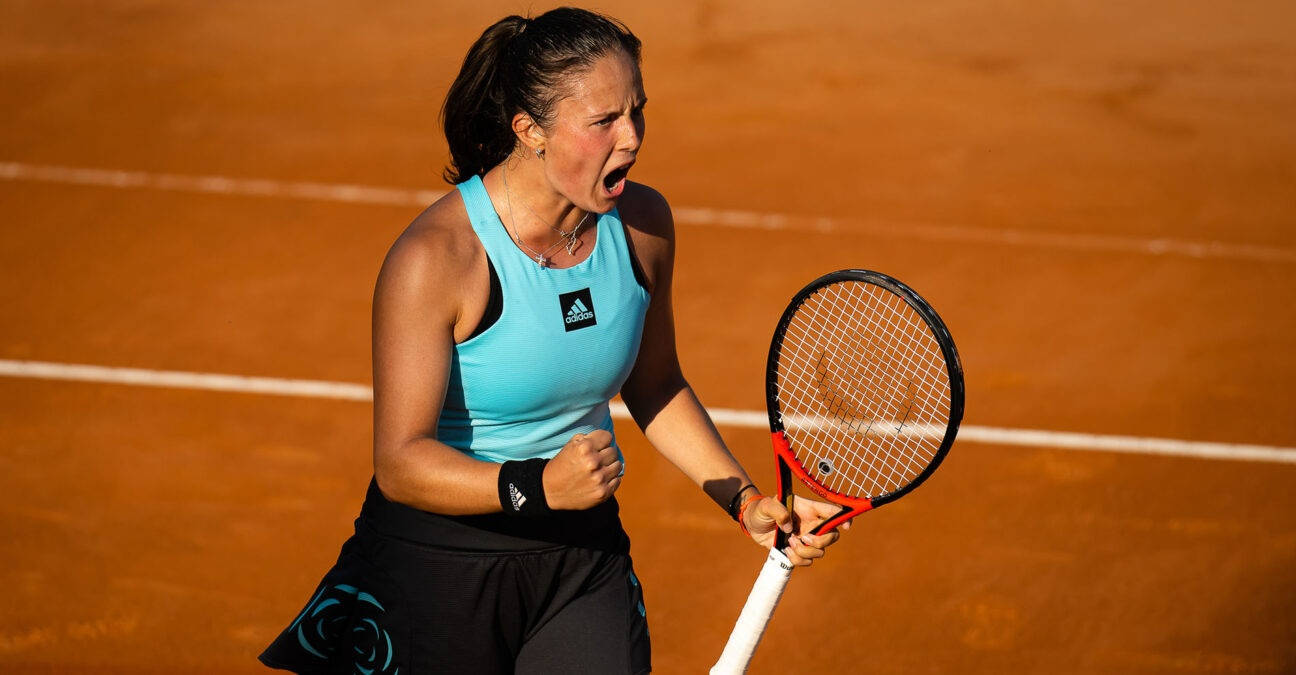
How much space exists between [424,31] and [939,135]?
16.4 feet

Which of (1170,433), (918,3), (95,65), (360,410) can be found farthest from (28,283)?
(918,3)

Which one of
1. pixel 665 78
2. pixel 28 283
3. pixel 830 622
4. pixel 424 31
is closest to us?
pixel 830 622

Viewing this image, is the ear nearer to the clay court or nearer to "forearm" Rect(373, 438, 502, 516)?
"forearm" Rect(373, 438, 502, 516)

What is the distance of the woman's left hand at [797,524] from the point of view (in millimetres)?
2910

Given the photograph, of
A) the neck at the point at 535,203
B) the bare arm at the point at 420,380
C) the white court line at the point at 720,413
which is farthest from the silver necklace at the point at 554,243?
the white court line at the point at 720,413

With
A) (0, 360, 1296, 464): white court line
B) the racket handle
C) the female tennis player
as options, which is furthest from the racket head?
(0, 360, 1296, 464): white court line

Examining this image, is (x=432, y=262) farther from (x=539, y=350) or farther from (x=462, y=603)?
(x=462, y=603)

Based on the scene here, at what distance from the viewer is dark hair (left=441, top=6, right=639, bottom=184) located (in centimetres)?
280

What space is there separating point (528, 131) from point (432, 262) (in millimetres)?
384

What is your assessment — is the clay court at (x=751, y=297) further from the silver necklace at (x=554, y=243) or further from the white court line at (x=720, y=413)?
the silver necklace at (x=554, y=243)

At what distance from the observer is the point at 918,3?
13711 mm

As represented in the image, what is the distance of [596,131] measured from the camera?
2.78 m

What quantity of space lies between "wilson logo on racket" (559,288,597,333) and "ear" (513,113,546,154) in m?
0.33

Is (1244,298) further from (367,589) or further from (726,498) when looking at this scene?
(367,589)
